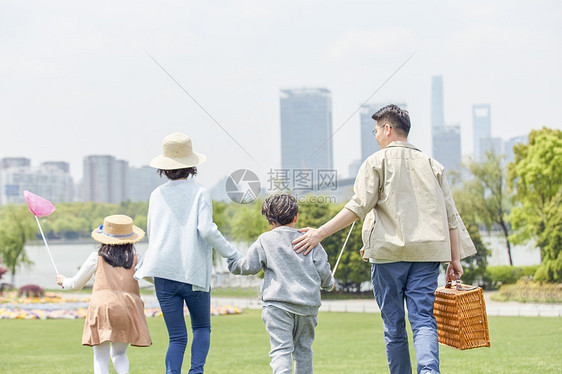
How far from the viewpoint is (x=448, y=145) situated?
56875 millimetres

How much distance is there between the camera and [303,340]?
3.21m

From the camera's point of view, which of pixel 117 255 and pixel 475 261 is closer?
pixel 117 255

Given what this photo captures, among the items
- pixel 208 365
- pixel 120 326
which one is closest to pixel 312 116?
pixel 208 365

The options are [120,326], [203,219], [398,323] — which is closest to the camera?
[398,323]

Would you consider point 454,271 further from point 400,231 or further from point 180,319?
point 180,319

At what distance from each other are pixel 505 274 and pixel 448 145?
119 ft

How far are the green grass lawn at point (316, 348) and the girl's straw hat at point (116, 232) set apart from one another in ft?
7.28

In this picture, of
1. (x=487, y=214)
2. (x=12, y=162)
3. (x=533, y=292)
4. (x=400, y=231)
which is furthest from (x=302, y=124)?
(x=12, y=162)

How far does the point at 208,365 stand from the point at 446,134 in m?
51.5

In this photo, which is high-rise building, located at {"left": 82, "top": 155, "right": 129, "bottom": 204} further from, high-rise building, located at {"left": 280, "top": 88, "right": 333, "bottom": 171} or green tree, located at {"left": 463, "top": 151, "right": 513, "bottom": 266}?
high-rise building, located at {"left": 280, "top": 88, "right": 333, "bottom": 171}

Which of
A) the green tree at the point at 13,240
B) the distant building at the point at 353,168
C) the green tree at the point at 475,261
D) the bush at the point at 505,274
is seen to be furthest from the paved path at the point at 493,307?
the green tree at the point at 13,240

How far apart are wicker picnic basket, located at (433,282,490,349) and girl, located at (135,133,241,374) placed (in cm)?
107

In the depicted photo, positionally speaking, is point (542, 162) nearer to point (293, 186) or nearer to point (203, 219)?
point (293, 186)

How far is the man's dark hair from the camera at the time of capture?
3.27 m
